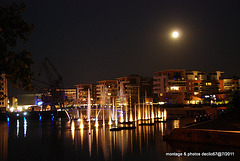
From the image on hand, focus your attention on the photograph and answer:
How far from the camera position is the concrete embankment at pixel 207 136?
859 inches

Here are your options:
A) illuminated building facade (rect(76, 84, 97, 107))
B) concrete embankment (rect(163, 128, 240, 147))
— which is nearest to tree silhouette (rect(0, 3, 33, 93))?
concrete embankment (rect(163, 128, 240, 147))

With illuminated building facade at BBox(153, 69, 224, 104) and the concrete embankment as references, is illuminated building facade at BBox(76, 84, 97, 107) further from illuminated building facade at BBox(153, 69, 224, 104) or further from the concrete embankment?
the concrete embankment

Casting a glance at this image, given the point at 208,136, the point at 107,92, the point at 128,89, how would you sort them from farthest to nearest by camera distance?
1. the point at 107,92
2. the point at 128,89
3. the point at 208,136

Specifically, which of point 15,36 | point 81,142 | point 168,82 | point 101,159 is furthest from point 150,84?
point 15,36

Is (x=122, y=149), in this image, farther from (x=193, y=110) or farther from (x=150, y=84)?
(x=150, y=84)

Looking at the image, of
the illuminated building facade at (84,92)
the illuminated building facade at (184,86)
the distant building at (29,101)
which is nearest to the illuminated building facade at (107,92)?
the illuminated building facade at (84,92)

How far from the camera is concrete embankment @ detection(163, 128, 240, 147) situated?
71.6 feet

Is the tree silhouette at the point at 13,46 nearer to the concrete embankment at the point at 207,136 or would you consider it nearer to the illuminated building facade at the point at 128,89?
the concrete embankment at the point at 207,136

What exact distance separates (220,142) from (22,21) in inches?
704

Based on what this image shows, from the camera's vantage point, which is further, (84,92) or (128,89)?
(84,92)

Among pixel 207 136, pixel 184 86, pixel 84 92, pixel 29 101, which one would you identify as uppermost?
pixel 184 86

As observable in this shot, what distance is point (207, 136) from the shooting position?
78.1 feet

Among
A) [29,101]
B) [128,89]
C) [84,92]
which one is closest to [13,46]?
[128,89]

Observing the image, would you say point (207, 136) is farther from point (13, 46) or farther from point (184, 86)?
point (184, 86)
